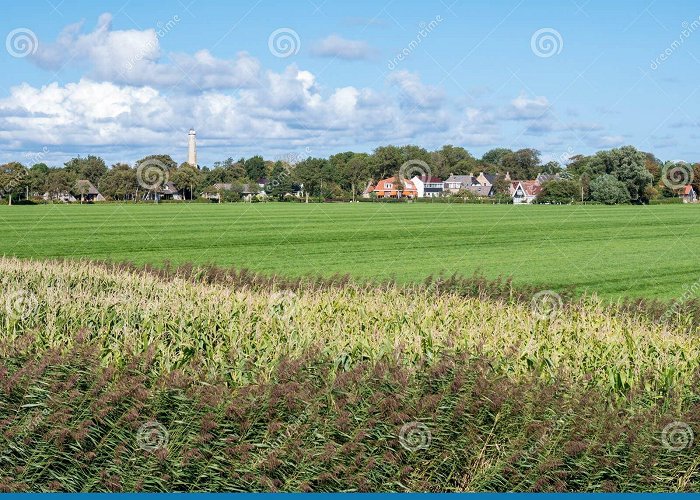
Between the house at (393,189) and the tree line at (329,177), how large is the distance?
728cm

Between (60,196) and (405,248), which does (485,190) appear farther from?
(405,248)

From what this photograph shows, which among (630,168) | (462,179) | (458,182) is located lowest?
(458,182)

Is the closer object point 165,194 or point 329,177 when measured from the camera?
point 329,177

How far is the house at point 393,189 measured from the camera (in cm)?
13962

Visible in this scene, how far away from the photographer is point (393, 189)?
142125 mm

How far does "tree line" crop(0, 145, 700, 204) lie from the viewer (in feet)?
347

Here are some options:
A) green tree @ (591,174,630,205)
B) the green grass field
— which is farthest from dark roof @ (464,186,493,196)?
the green grass field

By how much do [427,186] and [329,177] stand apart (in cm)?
4603

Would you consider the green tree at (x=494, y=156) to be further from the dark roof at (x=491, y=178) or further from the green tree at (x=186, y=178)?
the green tree at (x=186, y=178)

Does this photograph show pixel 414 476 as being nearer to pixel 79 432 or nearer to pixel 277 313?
pixel 79 432

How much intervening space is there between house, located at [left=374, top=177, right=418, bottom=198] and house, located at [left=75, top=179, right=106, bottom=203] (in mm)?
47554

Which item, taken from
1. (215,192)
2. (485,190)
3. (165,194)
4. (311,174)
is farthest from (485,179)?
(165,194)

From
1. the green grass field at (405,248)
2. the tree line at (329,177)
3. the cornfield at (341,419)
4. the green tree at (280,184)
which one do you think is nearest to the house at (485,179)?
the tree line at (329,177)

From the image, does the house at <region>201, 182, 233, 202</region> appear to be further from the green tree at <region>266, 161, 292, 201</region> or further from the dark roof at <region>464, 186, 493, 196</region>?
the dark roof at <region>464, 186, 493, 196</region>
